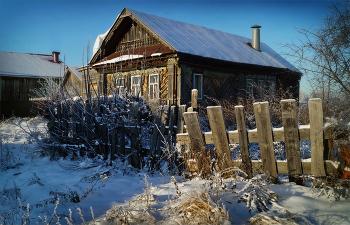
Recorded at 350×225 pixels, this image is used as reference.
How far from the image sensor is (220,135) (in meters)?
3.58

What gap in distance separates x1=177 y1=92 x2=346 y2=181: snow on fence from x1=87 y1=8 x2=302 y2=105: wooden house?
6.13m

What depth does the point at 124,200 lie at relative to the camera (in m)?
3.14

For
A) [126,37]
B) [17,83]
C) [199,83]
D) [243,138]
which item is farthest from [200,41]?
[17,83]

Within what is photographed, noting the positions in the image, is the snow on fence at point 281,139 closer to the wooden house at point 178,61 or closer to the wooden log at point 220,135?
the wooden log at point 220,135

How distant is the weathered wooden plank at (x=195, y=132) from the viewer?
12.4 ft

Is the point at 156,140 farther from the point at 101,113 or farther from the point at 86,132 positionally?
the point at 86,132

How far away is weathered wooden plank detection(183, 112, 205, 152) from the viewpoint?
3.79 meters

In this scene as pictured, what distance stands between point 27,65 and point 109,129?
71.4 ft

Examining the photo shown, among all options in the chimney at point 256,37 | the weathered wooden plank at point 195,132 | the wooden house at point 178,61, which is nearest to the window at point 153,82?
the wooden house at point 178,61

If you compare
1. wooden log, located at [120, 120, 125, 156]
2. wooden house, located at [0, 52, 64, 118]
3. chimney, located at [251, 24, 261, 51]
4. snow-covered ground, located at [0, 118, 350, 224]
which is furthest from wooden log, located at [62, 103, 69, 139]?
chimney, located at [251, 24, 261, 51]

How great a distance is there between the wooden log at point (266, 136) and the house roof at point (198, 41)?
7146 millimetres

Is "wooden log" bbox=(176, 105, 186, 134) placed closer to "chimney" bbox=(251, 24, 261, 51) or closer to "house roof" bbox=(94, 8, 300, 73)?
"house roof" bbox=(94, 8, 300, 73)

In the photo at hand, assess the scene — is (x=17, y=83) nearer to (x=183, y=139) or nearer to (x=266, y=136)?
(x=183, y=139)

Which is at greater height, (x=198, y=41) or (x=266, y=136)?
(x=198, y=41)
